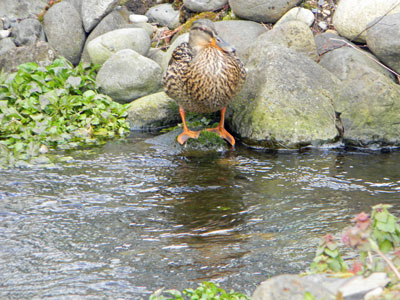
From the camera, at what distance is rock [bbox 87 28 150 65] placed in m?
8.91

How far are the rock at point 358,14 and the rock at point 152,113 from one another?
275 centimetres

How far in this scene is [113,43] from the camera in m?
8.91

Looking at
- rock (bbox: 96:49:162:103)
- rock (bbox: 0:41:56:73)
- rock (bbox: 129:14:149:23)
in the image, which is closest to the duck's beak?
rock (bbox: 96:49:162:103)

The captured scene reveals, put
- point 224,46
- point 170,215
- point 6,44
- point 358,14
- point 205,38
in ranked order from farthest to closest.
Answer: point 6,44 < point 358,14 < point 205,38 < point 224,46 < point 170,215

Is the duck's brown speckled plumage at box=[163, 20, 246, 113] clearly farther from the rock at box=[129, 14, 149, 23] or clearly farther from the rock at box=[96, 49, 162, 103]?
the rock at box=[129, 14, 149, 23]

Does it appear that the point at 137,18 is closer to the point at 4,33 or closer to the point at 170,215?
the point at 4,33

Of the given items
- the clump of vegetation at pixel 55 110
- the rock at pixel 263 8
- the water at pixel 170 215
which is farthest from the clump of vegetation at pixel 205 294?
the rock at pixel 263 8

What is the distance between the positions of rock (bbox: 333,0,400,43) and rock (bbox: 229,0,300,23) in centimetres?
82

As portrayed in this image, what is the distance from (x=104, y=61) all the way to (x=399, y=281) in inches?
288

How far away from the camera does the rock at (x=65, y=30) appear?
974 centimetres

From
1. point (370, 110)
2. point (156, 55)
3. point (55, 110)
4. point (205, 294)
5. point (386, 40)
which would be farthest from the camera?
point (156, 55)

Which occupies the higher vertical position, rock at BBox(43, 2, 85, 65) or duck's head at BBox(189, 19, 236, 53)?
duck's head at BBox(189, 19, 236, 53)

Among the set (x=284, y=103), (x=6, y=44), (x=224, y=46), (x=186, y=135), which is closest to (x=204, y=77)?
(x=224, y=46)

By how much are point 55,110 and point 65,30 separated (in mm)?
2618
